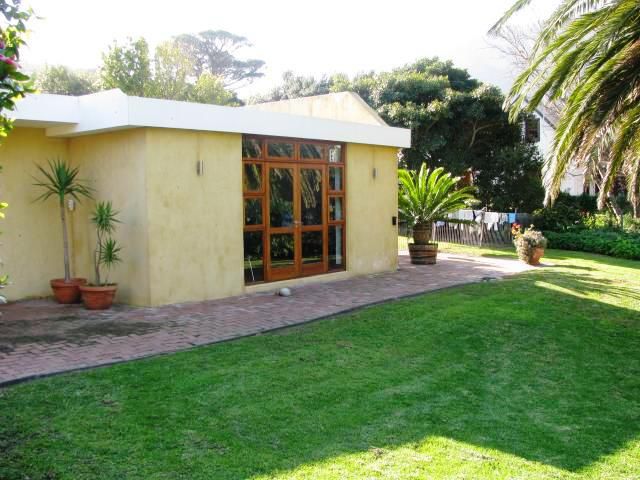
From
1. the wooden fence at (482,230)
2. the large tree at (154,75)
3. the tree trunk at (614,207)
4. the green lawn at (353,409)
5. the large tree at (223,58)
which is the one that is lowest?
the green lawn at (353,409)

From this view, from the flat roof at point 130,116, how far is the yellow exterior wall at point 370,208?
2096 mm

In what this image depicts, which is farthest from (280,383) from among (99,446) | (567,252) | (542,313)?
(567,252)

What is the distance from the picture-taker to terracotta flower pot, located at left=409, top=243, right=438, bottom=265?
50.1ft

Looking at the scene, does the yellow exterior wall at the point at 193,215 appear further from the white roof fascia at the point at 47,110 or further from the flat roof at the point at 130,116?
the white roof fascia at the point at 47,110

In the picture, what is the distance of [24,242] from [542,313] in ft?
28.0

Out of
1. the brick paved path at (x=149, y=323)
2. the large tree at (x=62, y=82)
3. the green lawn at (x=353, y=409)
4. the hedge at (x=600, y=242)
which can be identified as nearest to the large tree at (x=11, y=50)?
the green lawn at (x=353, y=409)

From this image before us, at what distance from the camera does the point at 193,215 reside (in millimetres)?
10172

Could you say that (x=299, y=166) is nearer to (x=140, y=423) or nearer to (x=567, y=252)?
(x=140, y=423)

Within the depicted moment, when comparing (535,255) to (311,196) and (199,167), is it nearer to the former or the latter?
(311,196)

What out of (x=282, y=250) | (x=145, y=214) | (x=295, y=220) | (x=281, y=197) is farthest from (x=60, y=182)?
(x=295, y=220)

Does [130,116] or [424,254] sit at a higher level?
[130,116]

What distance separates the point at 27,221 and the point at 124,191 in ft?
6.59

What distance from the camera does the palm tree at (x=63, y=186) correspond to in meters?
9.77

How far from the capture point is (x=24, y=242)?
1050 centimetres
